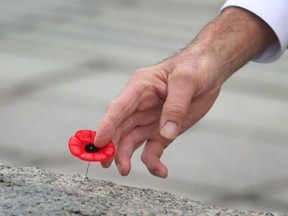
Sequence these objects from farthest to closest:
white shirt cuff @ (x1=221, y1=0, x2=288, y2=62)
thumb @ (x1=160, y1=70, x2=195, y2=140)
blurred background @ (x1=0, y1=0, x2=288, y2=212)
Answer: blurred background @ (x1=0, y1=0, x2=288, y2=212) → white shirt cuff @ (x1=221, y1=0, x2=288, y2=62) → thumb @ (x1=160, y1=70, x2=195, y2=140)

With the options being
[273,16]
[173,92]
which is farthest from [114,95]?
[173,92]

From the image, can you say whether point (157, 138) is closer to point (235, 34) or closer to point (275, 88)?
point (235, 34)

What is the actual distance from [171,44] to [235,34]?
3.69m

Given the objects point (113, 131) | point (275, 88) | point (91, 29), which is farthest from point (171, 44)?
point (113, 131)

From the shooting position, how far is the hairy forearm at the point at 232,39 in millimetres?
2244

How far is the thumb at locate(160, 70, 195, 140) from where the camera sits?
2.00m

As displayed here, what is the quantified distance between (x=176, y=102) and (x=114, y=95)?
9.30 ft

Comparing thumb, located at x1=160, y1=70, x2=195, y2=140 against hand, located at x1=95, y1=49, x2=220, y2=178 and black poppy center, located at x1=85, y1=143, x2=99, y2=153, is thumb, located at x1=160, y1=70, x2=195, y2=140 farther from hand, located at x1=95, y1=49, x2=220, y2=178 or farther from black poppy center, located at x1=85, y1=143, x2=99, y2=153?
black poppy center, located at x1=85, y1=143, x2=99, y2=153

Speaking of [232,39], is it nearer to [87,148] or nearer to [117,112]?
[117,112]

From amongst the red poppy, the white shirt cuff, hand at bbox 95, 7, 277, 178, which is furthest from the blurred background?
the red poppy

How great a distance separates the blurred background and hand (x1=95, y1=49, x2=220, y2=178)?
1.36 meters

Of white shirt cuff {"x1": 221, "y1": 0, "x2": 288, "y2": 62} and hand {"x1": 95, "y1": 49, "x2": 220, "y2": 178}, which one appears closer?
hand {"x1": 95, "y1": 49, "x2": 220, "y2": 178}

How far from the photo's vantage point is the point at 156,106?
7.09 feet

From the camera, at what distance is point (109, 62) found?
17.9 feet
